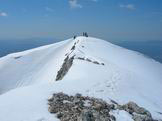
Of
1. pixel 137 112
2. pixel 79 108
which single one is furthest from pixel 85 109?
pixel 137 112

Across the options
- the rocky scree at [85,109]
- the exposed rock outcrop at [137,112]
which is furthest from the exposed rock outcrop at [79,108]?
the exposed rock outcrop at [137,112]

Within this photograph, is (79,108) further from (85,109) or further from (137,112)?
(137,112)

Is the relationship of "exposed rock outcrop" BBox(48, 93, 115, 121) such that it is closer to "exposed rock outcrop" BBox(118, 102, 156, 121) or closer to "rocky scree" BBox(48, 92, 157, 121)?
"rocky scree" BBox(48, 92, 157, 121)

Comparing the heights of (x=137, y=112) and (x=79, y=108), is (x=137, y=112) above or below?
below

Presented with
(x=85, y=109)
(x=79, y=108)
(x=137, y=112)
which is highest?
(x=85, y=109)

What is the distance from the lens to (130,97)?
21203 mm

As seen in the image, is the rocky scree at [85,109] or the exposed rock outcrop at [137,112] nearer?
the rocky scree at [85,109]

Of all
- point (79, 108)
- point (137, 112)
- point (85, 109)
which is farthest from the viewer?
point (137, 112)

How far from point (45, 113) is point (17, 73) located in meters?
42.8

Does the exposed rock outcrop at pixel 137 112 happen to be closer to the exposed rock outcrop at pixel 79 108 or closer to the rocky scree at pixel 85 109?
the rocky scree at pixel 85 109

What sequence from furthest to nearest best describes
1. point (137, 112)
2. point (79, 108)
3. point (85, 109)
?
point (137, 112)
point (79, 108)
point (85, 109)

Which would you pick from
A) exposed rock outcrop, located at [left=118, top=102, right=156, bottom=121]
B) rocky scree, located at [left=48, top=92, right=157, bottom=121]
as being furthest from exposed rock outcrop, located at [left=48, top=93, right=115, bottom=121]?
exposed rock outcrop, located at [left=118, top=102, right=156, bottom=121]

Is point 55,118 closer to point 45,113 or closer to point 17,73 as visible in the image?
point 45,113

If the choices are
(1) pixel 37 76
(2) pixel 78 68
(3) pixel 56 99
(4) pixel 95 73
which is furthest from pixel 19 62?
(3) pixel 56 99
